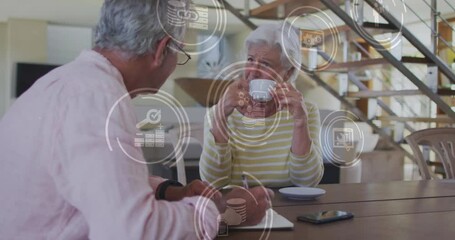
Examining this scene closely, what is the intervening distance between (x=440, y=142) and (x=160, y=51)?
3.84 feet

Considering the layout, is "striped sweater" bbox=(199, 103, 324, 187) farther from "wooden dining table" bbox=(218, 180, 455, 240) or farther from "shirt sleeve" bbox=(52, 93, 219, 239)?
"shirt sleeve" bbox=(52, 93, 219, 239)

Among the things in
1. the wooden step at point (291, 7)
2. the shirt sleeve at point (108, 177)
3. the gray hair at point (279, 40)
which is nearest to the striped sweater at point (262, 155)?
the gray hair at point (279, 40)

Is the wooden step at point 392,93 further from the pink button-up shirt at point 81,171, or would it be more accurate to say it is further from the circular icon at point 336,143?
the pink button-up shirt at point 81,171

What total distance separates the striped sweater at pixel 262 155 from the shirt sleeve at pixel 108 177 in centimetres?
59

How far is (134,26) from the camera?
1.73ft

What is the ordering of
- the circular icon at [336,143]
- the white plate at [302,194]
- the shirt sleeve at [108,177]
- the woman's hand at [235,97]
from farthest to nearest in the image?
the circular icon at [336,143] < the woman's hand at [235,97] < the white plate at [302,194] < the shirt sleeve at [108,177]

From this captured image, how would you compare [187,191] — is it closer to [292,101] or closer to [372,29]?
[292,101]

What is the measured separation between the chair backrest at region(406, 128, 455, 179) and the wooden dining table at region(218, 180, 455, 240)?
29cm

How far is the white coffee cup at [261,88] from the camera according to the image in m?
0.96

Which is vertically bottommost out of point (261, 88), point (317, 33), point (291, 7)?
point (261, 88)

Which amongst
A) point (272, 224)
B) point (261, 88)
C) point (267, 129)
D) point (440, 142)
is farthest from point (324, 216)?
point (440, 142)

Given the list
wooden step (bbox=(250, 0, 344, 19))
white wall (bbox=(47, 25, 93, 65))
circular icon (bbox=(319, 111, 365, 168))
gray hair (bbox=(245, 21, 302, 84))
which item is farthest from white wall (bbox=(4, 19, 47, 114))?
gray hair (bbox=(245, 21, 302, 84))

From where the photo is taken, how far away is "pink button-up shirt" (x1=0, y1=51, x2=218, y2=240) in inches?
16.8

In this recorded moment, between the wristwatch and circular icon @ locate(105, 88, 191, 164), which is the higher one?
circular icon @ locate(105, 88, 191, 164)
